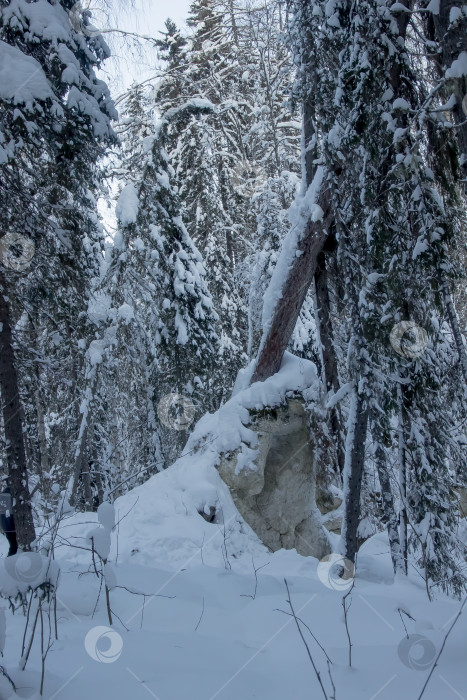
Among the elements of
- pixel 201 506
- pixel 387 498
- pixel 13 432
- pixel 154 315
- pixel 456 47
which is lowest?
pixel 201 506

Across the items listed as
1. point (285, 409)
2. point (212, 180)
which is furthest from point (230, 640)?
point (212, 180)

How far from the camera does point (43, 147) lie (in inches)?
263

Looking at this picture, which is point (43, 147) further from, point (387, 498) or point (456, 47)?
point (387, 498)

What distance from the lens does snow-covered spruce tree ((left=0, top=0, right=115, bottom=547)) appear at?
6039 mm

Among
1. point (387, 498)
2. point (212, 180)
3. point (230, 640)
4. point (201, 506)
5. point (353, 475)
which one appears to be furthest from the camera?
point (212, 180)

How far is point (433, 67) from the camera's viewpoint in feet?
19.6

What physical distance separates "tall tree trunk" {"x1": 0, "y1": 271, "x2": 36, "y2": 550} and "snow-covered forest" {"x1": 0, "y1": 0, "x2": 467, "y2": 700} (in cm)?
3

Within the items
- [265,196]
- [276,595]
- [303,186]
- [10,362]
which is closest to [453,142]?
[303,186]

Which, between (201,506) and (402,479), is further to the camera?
(201,506)

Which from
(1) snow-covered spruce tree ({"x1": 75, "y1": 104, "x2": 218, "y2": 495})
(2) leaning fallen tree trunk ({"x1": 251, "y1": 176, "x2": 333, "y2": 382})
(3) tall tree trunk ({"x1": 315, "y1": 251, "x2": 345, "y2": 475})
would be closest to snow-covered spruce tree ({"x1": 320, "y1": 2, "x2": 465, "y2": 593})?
(2) leaning fallen tree trunk ({"x1": 251, "y1": 176, "x2": 333, "y2": 382})

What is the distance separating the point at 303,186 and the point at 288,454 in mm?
5092

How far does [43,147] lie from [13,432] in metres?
4.04

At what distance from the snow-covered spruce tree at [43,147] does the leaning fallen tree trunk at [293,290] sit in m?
3.48

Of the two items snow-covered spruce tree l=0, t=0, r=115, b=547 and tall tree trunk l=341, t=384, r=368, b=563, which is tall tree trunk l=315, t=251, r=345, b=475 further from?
snow-covered spruce tree l=0, t=0, r=115, b=547
